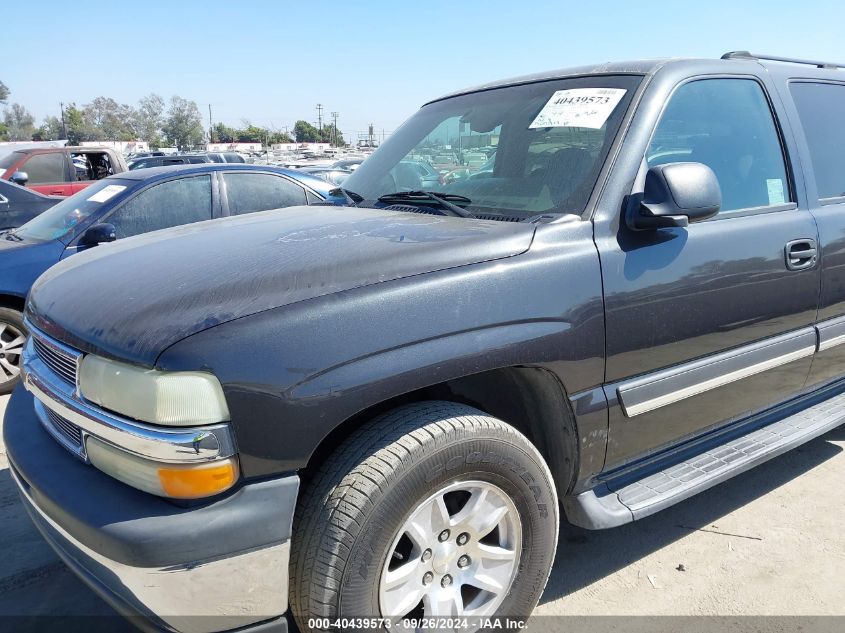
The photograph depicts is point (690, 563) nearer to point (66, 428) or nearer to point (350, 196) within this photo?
point (350, 196)

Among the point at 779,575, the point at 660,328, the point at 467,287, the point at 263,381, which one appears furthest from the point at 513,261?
the point at 779,575

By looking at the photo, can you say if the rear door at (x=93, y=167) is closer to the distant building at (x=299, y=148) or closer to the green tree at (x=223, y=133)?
the distant building at (x=299, y=148)

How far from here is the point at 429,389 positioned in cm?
209

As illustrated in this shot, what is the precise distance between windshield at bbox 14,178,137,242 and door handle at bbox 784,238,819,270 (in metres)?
4.59

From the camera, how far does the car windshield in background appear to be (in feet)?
8.03

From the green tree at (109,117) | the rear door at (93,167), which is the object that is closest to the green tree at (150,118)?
the green tree at (109,117)

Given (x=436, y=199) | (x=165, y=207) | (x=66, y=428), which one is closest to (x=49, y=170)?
(x=165, y=207)

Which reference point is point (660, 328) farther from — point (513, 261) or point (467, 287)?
point (467, 287)

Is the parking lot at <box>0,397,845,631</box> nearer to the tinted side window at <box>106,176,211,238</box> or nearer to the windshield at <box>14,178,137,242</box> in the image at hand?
the windshield at <box>14,178,137,242</box>

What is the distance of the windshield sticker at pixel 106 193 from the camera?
17.0 ft

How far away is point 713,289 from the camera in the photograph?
96.7 inches

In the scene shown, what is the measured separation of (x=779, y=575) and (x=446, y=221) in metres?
1.89

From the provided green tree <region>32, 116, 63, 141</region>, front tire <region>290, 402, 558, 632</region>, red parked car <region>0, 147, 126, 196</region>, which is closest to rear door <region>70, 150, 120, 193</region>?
red parked car <region>0, 147, 126, 196</region>

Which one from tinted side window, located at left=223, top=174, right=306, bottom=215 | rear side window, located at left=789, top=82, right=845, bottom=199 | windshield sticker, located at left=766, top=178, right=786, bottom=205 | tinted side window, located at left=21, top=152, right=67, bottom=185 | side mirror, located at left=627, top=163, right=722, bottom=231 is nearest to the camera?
side mirror, located at left=627, top=163, right=722, bottom=231
